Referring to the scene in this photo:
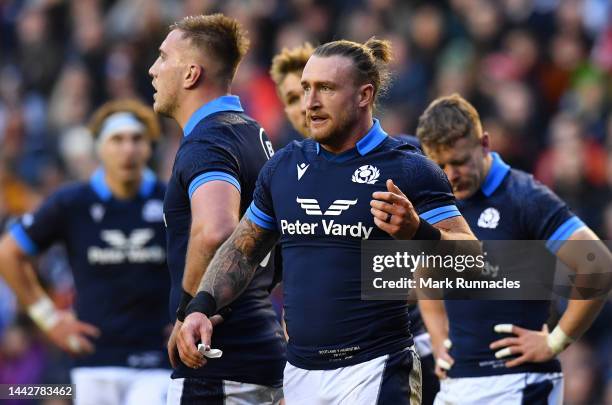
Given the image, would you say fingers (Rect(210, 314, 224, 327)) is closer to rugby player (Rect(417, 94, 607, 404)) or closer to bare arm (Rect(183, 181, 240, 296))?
bare arm (Rect(183, 181, 240, 296))

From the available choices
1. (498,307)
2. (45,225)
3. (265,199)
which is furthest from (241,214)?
(45,225)

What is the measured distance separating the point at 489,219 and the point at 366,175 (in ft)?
5.39

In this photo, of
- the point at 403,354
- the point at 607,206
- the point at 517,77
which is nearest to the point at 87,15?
the point at 517,77

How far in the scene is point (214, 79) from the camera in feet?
21.1

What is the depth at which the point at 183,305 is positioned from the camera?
19.1 ft

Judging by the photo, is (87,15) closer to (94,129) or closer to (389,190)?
(94,129)

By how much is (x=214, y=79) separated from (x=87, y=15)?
1007 cm

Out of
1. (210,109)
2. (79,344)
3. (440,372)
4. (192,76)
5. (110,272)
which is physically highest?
(192,76)

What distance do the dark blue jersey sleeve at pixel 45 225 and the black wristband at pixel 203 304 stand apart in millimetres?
3650

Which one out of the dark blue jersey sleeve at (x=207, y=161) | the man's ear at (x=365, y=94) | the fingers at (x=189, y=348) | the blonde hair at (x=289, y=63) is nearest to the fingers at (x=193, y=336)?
the fingers at (x=189, y=348)

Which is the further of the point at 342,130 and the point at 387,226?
the point at 342,130

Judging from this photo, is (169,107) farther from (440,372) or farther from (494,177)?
(440,372)

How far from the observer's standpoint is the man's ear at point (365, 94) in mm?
5508

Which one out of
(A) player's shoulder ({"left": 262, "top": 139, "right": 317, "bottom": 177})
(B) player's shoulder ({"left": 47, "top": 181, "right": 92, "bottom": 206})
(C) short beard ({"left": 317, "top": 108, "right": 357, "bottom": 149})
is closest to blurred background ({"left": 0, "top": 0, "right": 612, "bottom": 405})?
(B) player's shoulder ({"left": 47, "top": 181, "right": 92, "bottom": 206})
